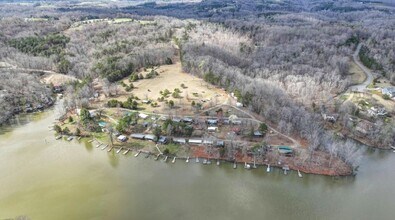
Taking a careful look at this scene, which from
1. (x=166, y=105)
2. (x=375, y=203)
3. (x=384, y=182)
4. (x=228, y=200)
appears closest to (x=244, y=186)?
(x=228, y=200)

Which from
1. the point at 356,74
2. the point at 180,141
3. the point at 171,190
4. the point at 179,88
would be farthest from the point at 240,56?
the point at 171,190

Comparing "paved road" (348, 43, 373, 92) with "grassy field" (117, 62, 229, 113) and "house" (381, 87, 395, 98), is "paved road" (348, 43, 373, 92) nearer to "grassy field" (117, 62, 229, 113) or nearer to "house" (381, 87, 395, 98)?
"house" (381, 87, 395, 98)

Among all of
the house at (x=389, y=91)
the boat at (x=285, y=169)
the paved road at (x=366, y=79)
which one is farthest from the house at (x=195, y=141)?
the house at (x=389, y=91)

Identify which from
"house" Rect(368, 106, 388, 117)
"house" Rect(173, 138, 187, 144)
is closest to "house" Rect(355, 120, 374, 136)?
"house" Rect(368, 106, 388, 117)

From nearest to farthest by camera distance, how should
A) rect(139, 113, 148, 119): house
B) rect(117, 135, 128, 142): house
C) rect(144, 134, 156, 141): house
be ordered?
rect(144, 134, 156, 141): house → rect(117, 135, 128, 142): house → rect(139, 113, 148, 119): house

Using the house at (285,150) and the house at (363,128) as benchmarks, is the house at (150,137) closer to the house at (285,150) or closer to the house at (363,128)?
the house at (285,150)

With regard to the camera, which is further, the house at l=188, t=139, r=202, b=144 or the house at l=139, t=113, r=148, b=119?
the house at l=139, t=113, r=148, b=119
